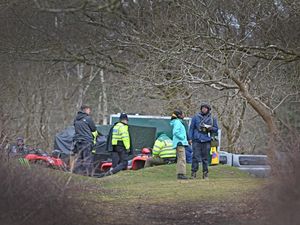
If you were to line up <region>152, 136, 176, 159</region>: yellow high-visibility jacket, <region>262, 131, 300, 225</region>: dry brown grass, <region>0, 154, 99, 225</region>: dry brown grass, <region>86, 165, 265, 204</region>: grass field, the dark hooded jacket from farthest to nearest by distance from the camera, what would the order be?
<region>152, 136, 176, 159</region>: yellow high-visibility jacket
the dark hooded jacket
<region>86, 165, 265, 204</region>: grass field
<region>0, 154, 99, 225</region>: dry brown grass
<region>262, 131, 300, 225</region>: dry brown grass

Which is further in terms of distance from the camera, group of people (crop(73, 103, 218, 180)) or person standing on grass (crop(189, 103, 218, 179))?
group of people (crop(73, 103, 218, 180))

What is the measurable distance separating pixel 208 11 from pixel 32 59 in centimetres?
740

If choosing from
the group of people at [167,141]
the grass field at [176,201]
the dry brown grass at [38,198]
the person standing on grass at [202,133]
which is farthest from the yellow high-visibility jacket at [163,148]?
the dry brown grass at [38,198]

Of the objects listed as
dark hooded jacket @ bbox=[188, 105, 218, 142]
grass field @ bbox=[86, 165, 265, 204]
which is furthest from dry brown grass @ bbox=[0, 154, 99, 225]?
dark hooded jacket @ bbox=[188, 105, 218, 142]

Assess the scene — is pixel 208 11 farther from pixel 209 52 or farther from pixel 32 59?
pixel 32 59

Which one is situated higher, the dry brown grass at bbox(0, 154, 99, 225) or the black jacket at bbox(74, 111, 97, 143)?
the black jacket at bbox(74, 111, 97, 143)

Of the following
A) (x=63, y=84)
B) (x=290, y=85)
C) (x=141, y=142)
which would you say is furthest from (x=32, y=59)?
(x=63, y=84)

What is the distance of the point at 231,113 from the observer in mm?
24141

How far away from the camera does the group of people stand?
47.6 ft

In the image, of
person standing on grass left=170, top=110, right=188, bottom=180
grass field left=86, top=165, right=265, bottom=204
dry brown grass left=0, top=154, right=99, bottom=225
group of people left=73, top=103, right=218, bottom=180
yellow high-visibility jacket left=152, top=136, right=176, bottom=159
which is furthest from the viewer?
yellow high-visibility jacket left=152, top=136, right=176, bottom=159

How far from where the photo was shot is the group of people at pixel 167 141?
571 inches

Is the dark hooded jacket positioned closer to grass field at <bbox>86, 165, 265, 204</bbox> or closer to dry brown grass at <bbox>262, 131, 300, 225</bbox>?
grass field at <bbox>86, 165, 265, 204</bbox>

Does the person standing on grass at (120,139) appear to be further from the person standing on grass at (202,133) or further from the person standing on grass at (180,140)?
the person standing on grass at (202,133)

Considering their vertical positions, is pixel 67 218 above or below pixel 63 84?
below
